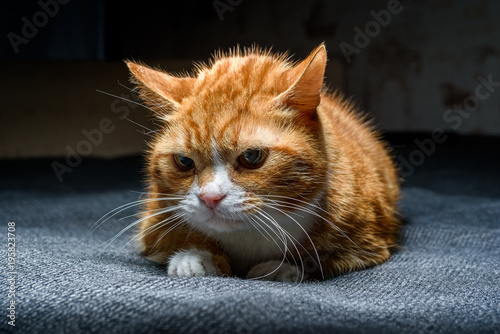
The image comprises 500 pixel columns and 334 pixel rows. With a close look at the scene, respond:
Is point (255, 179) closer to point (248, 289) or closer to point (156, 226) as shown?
point (248, 289)

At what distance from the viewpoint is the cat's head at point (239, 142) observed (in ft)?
2.79

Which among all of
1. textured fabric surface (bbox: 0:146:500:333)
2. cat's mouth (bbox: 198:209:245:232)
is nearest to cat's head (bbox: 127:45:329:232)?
cat's mouth (bbox: 198:209:245:232)

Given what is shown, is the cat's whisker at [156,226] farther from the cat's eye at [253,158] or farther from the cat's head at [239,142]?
the cat's eye at [253,158]

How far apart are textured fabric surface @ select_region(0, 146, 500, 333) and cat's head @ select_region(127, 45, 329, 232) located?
0.13 metres

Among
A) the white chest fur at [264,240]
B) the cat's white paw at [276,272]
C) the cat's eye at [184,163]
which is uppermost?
the cat's eye at [184,163]

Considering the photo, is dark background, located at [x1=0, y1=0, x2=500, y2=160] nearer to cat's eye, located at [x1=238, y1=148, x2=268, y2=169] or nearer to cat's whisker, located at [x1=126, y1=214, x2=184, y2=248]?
cat's whisker, located at [x1=126, y1=214, x2=184, y2=248]

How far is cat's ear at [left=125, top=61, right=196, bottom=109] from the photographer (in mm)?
962

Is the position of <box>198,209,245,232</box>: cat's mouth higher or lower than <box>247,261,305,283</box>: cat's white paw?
higher

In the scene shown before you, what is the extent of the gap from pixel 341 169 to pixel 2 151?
225cm

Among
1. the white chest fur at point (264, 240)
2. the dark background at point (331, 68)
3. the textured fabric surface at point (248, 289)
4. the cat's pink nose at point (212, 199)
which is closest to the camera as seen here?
the textured fabric surface at point (248, 289)

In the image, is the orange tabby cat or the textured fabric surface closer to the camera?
the textured fabric surface

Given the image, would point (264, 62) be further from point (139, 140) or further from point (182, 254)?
point (139, 140)

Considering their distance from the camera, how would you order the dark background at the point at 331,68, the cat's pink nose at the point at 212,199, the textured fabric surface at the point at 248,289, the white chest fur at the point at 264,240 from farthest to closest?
the dark background at the point at 331,68 → the white chest fur at the point at 264,240 → the cat's pink nose at the point at 212,199 → the textured fabric surface at the point at 248,289

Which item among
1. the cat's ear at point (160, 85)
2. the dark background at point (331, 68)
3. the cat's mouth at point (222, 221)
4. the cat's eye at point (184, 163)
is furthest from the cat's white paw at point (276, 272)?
the dark background at point (331, 68)
